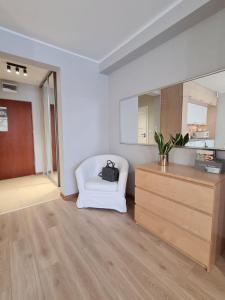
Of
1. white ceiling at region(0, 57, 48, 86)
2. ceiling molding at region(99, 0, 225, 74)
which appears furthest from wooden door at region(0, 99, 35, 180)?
ceiling molding at region(99, 0, 225, 74)

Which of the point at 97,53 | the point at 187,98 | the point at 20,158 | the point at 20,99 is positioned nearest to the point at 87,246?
the point at 187,98

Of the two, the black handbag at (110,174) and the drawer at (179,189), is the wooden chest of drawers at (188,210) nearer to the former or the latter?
the drawer at (179,189)

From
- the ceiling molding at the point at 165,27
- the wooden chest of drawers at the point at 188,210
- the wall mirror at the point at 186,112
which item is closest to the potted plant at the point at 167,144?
the wall mirror at the point at 186,112

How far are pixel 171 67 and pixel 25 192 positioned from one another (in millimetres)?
3230

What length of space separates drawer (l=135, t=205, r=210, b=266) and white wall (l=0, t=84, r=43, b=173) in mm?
3353

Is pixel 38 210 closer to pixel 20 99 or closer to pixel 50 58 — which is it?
pixel 50 58

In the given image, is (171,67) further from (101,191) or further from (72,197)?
(72,197)

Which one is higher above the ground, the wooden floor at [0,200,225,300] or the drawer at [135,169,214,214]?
the drawer at [135,169,214,214]

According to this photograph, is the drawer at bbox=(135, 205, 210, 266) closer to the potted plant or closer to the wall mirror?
the potted plant

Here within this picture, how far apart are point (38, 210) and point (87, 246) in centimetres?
114

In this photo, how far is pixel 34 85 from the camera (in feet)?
13.3

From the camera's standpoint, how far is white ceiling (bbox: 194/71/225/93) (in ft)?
5.10

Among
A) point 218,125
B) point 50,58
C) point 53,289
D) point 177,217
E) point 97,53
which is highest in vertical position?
point 97,53

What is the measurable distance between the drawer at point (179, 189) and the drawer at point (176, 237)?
0.29m
